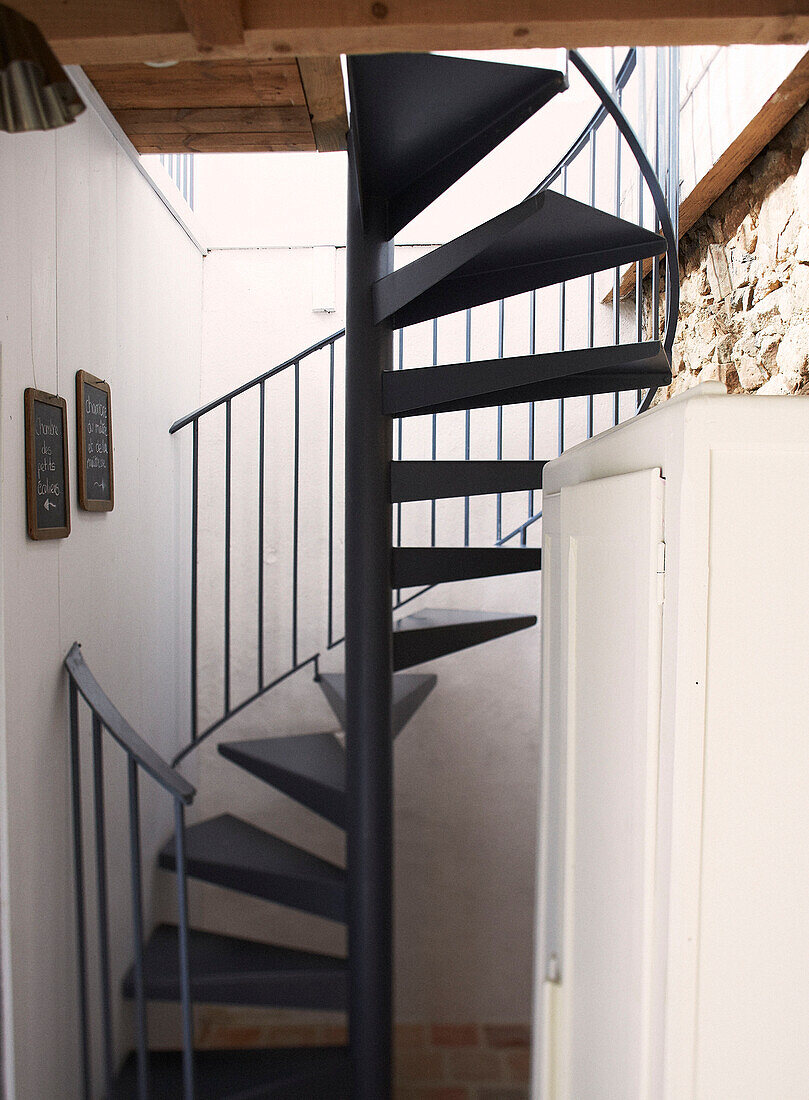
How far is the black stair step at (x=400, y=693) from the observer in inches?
107

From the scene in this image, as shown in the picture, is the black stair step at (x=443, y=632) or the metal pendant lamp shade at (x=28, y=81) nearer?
the metal pendant lamp shade at (x=28, y=81)

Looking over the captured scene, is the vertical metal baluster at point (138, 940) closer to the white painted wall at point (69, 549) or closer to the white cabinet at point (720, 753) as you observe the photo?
the white painted wall at point (69, 549)

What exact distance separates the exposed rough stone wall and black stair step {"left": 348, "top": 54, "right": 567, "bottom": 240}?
2.15 feet

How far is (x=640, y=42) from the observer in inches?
55.3

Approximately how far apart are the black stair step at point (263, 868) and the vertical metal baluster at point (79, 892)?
680 mm

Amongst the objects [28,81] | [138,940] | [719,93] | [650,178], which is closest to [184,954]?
[138,940]

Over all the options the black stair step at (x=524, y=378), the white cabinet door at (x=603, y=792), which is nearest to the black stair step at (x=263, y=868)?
the white cabinet door at (x=603, y=792)

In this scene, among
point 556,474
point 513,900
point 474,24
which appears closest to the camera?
point 474,24

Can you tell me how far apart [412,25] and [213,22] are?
1.12 ft

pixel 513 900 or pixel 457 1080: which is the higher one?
pixel 513 900

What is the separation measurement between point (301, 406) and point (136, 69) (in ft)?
5.04

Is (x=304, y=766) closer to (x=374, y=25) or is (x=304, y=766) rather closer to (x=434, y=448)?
(x=434, y=448)

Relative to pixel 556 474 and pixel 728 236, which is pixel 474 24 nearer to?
pixel 556 474

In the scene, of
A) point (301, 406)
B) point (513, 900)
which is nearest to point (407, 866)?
point (513, 900)
